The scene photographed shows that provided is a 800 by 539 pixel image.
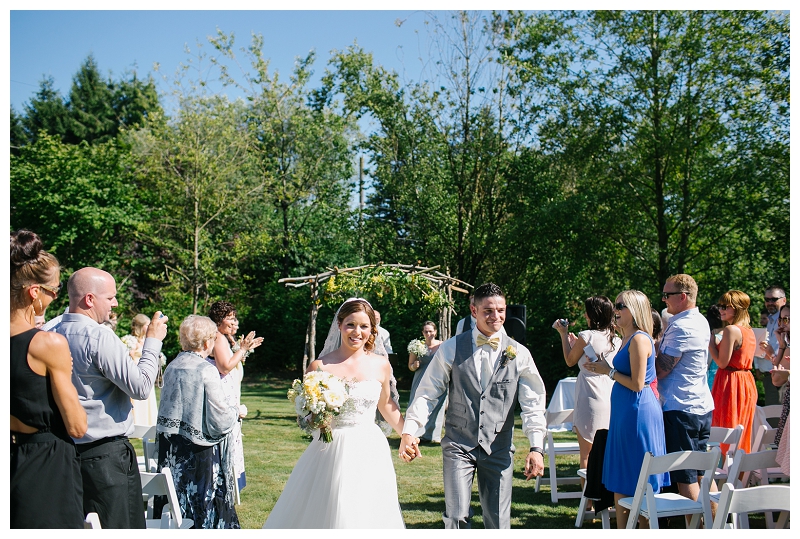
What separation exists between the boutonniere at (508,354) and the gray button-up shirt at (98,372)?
2095 millimetres

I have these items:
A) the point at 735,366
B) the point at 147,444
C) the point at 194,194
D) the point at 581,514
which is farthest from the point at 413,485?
the point at 194,194

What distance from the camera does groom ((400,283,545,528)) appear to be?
4.21 metres

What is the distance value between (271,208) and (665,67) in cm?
1433

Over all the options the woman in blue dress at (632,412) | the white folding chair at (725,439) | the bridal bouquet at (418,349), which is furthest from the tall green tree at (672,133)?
the woman in blue dress at (632,412)

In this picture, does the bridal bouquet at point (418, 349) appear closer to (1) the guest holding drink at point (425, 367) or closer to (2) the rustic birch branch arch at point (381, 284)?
(1) the guest holding drink at point (425, 367)

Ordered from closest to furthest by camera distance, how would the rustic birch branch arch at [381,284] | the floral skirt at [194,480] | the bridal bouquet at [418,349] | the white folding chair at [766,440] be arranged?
the floral skirt at [194,480]
the white folding chair at [766,440]
the bridal bouquet at [418,349]
the rustic birch branch arch at [381,284]

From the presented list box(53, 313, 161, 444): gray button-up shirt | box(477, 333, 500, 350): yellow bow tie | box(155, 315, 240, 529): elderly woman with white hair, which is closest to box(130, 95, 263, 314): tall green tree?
box(155, 315, 240, 529): elderly woman with white hair

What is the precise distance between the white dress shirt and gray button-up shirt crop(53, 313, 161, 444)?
160 centimetres

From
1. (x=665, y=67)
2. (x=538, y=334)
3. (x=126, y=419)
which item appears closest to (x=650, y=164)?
(x=665, y=67)

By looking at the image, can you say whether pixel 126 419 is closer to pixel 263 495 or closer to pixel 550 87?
pixel 263 495

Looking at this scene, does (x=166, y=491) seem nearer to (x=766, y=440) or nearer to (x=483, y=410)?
(x=483, y=410)

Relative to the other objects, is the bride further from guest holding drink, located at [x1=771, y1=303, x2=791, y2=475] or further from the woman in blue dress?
guest holding drink, located at [x1=771, y1=303, x2=791, y2=475]

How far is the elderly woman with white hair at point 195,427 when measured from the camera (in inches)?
199

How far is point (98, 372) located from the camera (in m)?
3.75
